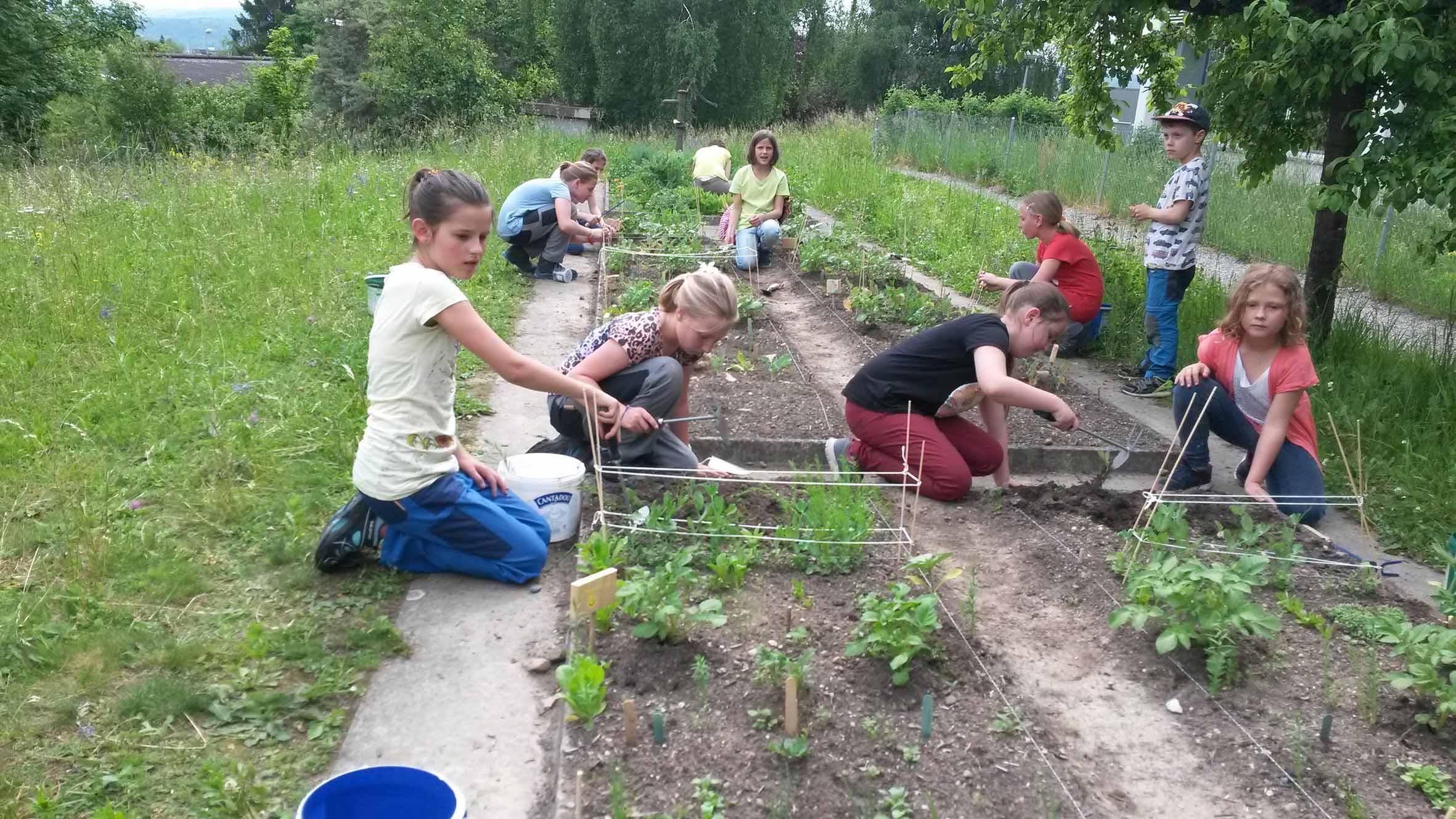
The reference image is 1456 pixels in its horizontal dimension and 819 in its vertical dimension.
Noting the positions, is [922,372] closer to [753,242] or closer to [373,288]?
[373,288]

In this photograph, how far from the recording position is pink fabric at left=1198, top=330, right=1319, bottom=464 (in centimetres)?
405

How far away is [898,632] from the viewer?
265cm

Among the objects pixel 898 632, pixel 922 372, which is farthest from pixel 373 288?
pixel 898 632

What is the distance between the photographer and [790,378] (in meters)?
5.74

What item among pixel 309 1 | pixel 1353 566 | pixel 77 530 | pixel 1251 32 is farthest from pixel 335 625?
→ pixel 309 1

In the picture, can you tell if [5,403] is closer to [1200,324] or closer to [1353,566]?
[1353,566]

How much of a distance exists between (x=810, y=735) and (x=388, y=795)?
1.00 meters

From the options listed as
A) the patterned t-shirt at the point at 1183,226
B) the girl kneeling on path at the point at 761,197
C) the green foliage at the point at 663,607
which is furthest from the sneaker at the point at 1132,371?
the green foliage at the point at 663,607

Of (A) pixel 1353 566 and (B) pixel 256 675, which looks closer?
(B) pixel 256 675

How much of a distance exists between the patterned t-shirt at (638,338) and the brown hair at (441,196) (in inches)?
36.2

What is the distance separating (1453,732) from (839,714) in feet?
5.17

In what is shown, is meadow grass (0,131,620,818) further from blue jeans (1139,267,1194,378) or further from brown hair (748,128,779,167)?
blue jeans (1139,267,1194,378)

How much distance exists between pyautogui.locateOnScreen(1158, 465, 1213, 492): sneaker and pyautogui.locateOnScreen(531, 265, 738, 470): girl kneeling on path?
2148mm

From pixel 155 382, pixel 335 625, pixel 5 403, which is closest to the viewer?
pixel 335 625
